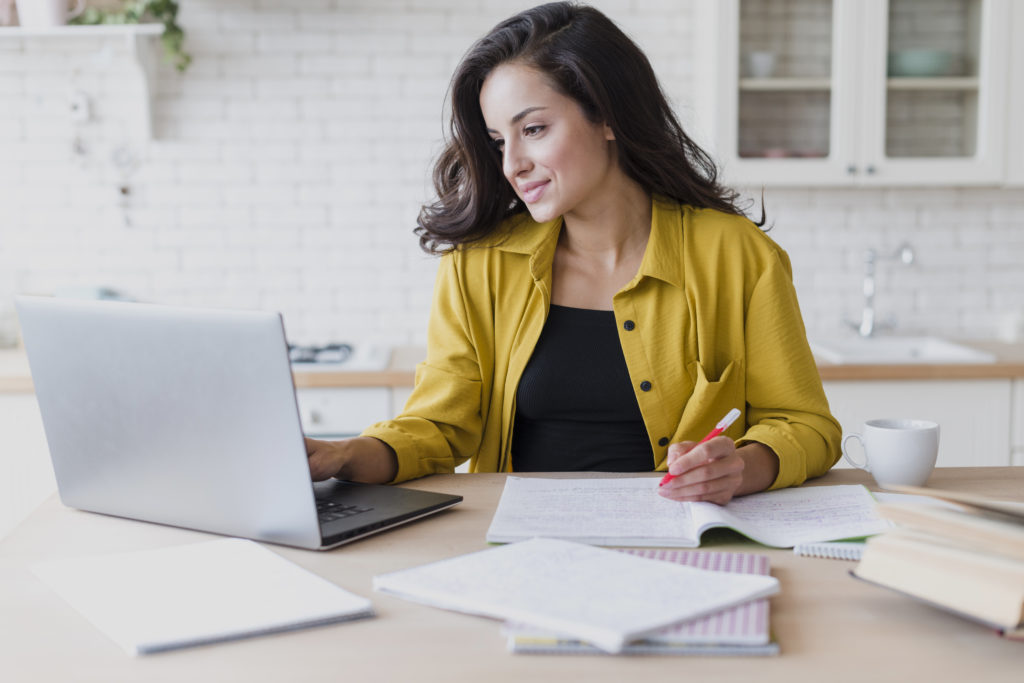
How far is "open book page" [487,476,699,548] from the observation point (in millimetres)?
1173

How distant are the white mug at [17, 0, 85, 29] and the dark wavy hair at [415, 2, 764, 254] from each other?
1749 millimetres

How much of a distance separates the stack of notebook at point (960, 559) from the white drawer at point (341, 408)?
2.07m

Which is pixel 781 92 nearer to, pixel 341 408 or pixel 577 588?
pixel 341 408

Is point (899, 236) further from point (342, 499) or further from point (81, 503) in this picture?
point (81, 503)

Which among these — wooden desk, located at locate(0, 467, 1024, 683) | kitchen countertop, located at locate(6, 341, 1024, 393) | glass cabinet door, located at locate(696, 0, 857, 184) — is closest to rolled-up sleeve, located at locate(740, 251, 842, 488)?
wooden desk, located at locate(0, 467, 1024, 683)

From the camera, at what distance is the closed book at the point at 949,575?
871mm

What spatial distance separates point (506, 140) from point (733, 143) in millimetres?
1573

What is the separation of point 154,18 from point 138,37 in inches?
4.3

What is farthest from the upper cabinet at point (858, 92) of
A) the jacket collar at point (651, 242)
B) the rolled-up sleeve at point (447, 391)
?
the rolled-up sleeve at point (447, 391)

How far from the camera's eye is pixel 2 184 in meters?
3.38

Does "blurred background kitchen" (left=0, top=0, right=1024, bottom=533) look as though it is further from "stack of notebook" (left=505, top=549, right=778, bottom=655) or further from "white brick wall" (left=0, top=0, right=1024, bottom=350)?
"stack of notebook" (left=505, top=549, right=778, bottom=655)

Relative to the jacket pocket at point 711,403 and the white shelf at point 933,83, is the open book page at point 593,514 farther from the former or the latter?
the white shelf at point 933,83

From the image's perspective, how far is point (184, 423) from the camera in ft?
3.87

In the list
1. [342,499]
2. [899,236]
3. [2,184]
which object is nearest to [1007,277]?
[899,236]
